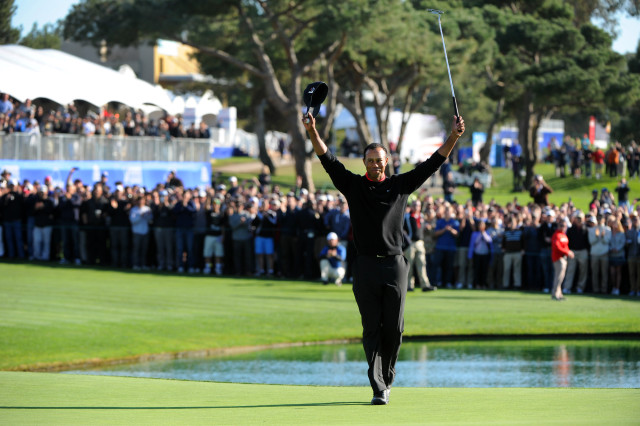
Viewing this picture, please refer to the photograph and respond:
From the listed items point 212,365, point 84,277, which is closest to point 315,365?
point 212,365

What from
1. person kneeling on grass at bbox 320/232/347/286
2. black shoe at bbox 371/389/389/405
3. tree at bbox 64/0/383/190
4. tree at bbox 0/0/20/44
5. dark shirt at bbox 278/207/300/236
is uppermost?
tree at bbox 0/0/20/44

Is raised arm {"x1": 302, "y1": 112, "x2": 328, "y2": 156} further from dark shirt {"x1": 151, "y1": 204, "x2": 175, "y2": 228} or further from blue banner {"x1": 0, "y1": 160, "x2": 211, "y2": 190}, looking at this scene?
blue banner {"x1": 0, "y1": 160, "x2": 211, "y2": 190}

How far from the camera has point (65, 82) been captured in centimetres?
4450

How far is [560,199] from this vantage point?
48.8m

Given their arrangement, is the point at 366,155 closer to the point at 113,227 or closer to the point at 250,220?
the point at 250,220

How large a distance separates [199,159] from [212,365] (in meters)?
32.7

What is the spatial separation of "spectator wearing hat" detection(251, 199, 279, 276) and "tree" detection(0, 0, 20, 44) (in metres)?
42.2

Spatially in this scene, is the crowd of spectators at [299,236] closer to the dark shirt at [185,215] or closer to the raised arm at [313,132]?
the dark shirt at [185,215]

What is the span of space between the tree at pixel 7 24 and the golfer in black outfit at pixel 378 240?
60.5m

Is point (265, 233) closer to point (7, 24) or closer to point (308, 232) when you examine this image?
point (308, 232)

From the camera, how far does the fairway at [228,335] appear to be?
812 centimetres

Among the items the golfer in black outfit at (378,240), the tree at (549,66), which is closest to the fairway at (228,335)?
the golfer in black outfit at (378,240)

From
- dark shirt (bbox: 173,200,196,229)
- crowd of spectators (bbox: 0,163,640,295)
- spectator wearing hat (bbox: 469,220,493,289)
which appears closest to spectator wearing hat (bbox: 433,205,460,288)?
crowd of spectators (bbox: 0,163,640,295)

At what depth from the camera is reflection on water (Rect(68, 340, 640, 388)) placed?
570 inches
